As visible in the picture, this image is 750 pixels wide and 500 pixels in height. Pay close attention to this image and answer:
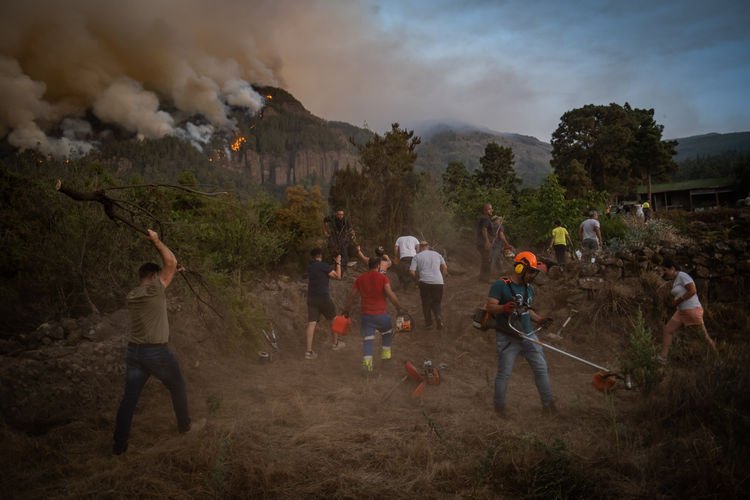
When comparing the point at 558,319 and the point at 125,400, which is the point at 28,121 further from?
the point at 558,319

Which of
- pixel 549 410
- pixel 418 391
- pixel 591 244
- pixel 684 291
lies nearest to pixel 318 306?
pixel 418 391

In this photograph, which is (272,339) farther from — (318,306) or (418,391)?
(418,391)

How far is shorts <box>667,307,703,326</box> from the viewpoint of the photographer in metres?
6.21

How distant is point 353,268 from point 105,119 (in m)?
35.3

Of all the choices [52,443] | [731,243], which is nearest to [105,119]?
[52,443]

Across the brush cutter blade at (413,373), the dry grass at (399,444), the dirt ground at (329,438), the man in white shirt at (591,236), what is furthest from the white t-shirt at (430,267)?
the man in white shirt at (591,236)

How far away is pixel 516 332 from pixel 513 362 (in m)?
0.36

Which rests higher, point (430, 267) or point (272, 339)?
point (430, 267)

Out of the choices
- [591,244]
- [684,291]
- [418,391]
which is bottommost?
[418,391]

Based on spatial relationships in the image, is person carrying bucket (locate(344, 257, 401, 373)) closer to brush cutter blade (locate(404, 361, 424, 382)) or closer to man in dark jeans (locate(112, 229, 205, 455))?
brush cutter blade (locate(404, 361, 424, 382))

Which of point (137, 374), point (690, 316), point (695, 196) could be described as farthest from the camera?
point (695, 196)

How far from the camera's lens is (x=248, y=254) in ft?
31.7

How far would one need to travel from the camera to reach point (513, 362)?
4.87 m

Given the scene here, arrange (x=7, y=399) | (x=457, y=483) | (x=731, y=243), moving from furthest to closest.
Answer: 1. (x=731, y=243)
2. (x=7, y=399)
3. (x=457, y=483)
